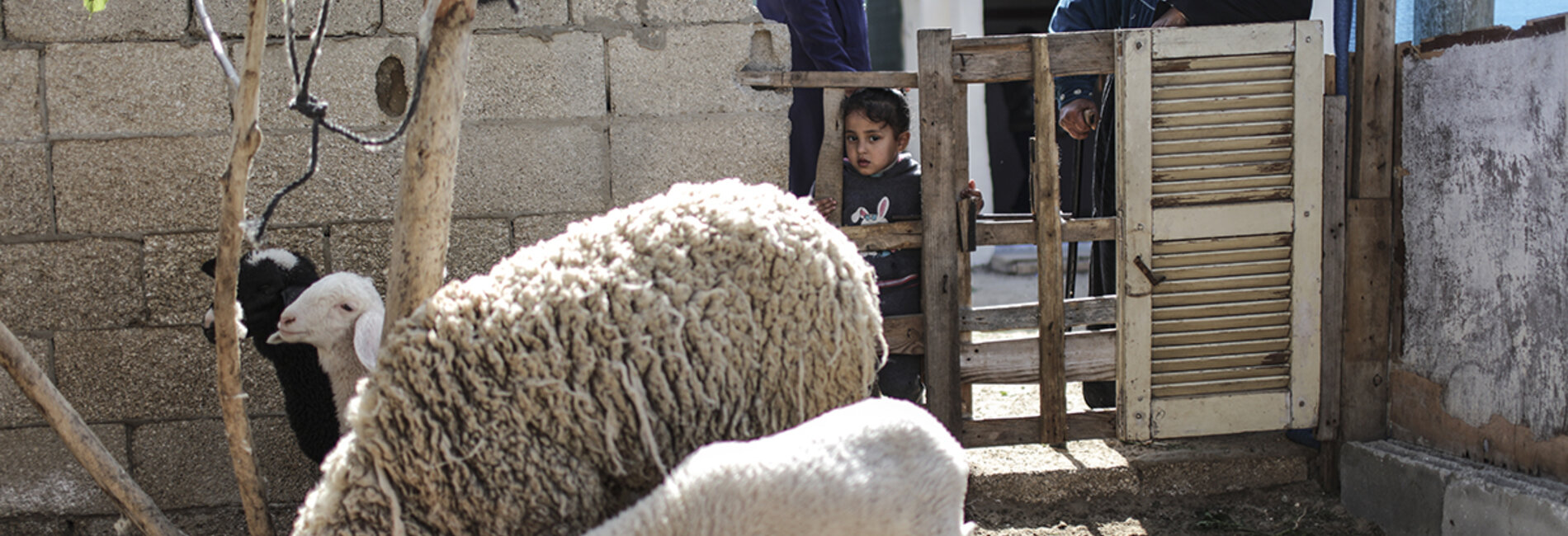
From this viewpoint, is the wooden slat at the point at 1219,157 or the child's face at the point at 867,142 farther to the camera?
the child's face at the point at 867,142

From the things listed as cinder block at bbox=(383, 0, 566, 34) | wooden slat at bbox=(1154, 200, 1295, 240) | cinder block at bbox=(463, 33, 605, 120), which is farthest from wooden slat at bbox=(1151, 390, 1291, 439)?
cinder block at bbox=(383, 0, 566, 34)

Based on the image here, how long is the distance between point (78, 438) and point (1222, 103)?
132 inches

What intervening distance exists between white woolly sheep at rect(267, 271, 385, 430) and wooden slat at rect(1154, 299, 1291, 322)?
8.28 ft

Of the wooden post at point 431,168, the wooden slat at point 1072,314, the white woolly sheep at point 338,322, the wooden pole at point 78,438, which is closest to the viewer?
the wooden post at point 431,168

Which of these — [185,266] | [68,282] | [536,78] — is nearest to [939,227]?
[536,78]

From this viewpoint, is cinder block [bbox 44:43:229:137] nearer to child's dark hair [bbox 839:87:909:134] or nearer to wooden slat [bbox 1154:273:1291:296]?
child's dark hair [bbox 839:87:909:134]

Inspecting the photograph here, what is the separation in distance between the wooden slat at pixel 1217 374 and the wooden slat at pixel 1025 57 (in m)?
1.09

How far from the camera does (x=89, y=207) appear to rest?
3535 millimetres

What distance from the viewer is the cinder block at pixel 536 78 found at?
3568 mm

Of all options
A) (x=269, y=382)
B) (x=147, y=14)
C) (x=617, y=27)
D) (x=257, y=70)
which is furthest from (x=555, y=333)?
(x=147, y=14)

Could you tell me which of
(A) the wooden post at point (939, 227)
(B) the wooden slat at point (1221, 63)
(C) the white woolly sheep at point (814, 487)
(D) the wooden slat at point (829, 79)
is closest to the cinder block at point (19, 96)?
(D) the wooden slat at point (829, 79)

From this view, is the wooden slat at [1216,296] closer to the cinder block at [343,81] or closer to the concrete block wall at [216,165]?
the concrete block wall at [216,165]

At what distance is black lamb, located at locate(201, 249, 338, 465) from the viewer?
295 centimetres

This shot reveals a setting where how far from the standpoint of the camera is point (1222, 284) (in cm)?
357
